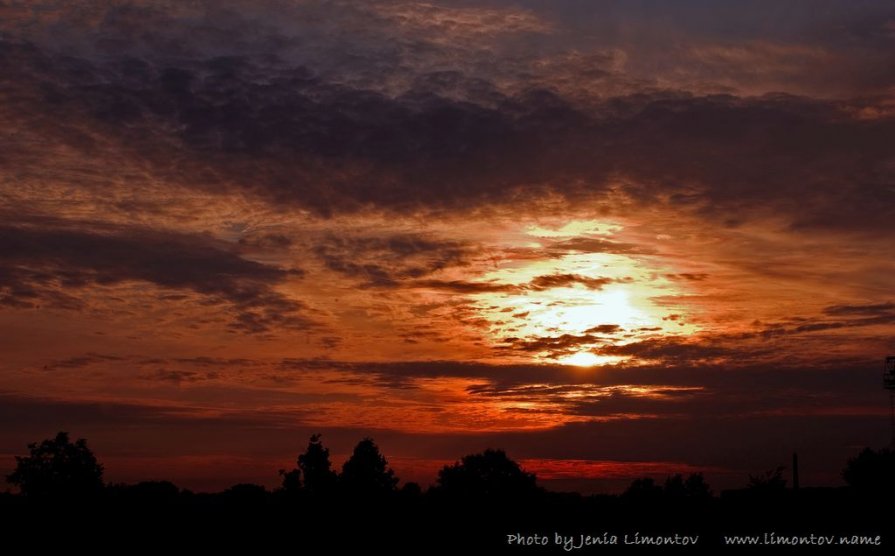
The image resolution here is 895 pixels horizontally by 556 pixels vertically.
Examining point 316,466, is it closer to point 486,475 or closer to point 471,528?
point 486,475

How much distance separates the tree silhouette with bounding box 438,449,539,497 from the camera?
13262 centimetres

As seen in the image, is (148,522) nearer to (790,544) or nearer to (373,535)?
(373,535)

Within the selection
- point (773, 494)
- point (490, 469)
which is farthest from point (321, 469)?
point (773, 494)

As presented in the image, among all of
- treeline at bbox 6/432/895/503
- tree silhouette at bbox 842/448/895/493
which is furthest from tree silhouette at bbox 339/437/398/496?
tree silhouette at bbox 842/448/895/493

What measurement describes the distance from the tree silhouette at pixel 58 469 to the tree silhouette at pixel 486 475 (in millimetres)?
47444

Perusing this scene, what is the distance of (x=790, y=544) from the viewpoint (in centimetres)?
4897

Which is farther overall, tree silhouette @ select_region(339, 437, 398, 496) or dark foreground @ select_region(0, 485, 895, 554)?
tree silhouette @ select_region(339, 437, 398, 496)

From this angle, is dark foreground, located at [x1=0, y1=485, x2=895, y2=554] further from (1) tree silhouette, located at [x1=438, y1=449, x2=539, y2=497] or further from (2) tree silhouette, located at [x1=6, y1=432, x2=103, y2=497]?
(1) tree silhouette, located at [x1=438, y1=449, x2=539, y2=497]

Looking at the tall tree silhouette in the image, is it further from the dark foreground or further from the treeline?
the dark foreground

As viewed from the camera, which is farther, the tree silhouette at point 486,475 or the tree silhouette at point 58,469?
the tree silhouette at point 486,475

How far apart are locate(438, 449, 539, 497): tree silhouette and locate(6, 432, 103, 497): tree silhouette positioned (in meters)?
47.4

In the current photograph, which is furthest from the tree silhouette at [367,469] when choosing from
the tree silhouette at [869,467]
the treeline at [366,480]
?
the tree silhouette at [869,467]

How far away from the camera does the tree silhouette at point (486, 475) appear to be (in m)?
133

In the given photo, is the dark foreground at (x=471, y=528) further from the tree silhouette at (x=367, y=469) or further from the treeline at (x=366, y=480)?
the tree silhouette at (x=367, y=469)
